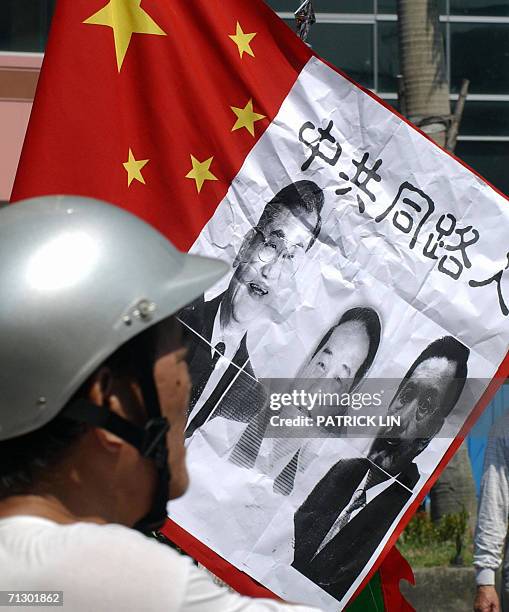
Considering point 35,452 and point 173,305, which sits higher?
point 173,305

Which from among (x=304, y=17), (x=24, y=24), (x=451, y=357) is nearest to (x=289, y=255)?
(x=451, y=357)

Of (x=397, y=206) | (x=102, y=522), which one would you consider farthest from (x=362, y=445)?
(x=102, y=522)

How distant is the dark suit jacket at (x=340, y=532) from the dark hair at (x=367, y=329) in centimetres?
27

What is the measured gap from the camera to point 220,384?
3348 mm

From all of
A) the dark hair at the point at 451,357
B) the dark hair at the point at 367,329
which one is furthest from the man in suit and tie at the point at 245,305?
the dark hair at the point at 451,357

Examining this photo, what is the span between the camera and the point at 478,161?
13477 mm

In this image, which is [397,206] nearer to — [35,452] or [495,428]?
[495,428]

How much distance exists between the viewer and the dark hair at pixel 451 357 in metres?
3.45

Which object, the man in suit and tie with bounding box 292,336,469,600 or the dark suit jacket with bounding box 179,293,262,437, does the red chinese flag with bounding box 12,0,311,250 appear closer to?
the dark suit jacket with bounding box 179,293,262,437

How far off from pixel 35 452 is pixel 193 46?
2296 millimetres

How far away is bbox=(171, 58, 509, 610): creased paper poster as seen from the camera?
3322mm

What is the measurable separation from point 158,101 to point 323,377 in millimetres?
985

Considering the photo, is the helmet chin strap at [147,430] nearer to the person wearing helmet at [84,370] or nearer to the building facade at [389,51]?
the person wearing helmet at [84,370]

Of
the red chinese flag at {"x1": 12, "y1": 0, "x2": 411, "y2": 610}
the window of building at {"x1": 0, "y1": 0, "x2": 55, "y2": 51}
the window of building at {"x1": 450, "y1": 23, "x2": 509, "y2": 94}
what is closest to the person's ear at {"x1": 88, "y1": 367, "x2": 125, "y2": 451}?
the red chinese flag at {"x1": 12, "y1": 0, "x2": 411, "y2": 610}
